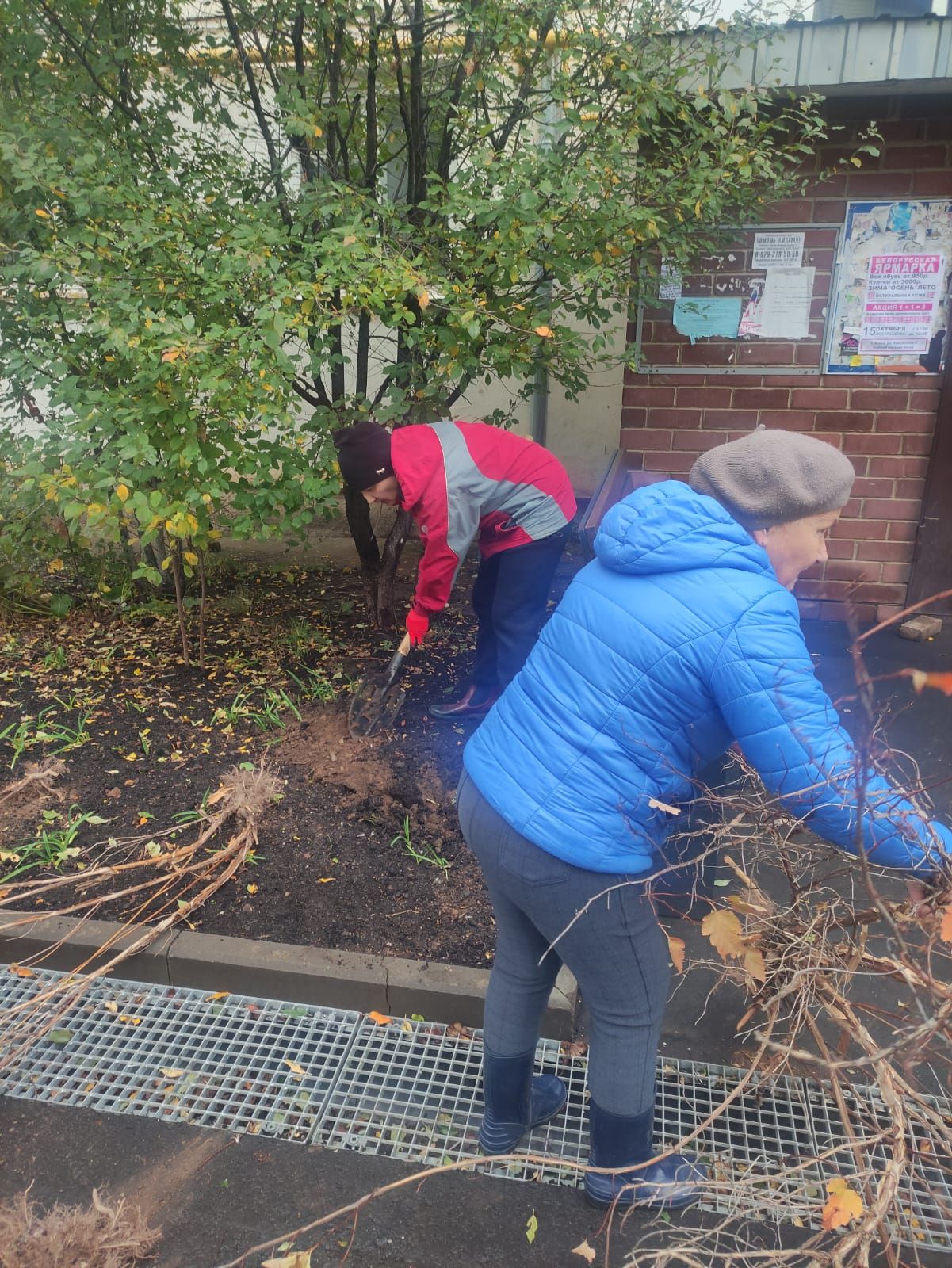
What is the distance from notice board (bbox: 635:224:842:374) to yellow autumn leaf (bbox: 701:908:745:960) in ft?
12.3

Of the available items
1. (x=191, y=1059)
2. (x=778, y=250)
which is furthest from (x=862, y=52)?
(x=191, y=1059)

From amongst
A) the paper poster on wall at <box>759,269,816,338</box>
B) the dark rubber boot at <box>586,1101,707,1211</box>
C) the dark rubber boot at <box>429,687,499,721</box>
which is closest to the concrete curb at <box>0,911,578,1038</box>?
the dark rubber boot at <box>586,1101,707,1211</box>

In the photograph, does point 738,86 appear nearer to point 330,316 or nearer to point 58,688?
point 330,316

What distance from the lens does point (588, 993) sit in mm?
1939

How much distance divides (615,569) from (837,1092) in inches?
42.1

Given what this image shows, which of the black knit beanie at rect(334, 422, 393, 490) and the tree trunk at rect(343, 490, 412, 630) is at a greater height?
the black knit beanie at rect(334, 422, 393, 490)

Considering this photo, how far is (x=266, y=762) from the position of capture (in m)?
3.92

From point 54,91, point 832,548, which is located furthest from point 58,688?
point 832,548

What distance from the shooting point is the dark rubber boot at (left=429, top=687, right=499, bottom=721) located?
14.4 feet

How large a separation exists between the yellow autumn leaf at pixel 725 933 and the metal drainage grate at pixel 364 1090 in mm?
465

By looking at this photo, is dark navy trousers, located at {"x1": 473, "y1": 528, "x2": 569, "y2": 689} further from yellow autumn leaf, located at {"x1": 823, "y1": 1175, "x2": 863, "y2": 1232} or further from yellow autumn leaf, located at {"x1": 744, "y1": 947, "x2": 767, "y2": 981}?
yellow autumn leaf, located at {"x1": 823, "y1": 1175, "x2": 863, "y2": 1232}

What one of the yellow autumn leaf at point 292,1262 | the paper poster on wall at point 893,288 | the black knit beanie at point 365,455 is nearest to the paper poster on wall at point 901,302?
the paper poster on wall at point 893,288

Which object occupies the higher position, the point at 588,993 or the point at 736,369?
the point at 736,369

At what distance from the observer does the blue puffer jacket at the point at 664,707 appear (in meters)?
1.61
